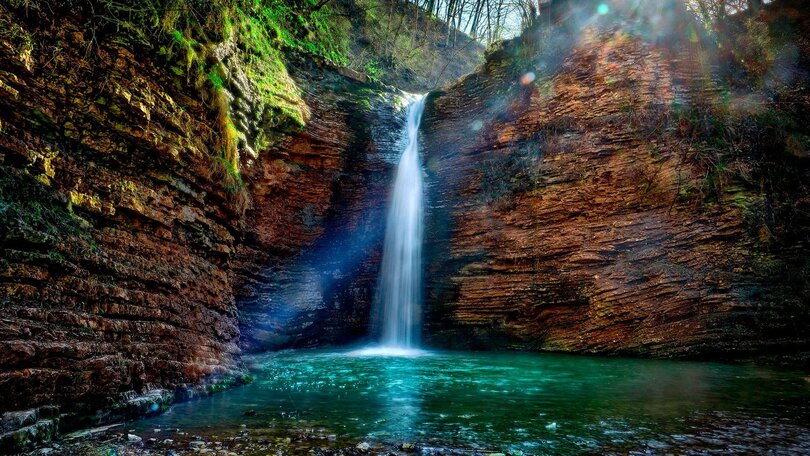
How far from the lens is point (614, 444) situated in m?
2.92

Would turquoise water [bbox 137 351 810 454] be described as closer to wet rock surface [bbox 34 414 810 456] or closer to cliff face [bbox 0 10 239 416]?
wet rock surface [bbox 34 414 810 456]

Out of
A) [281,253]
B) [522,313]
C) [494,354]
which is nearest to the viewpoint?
[494,354]

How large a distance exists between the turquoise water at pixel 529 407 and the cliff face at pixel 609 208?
1921mm

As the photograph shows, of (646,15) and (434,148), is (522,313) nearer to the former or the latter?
(434,148)

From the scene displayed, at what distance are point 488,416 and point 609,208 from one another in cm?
782

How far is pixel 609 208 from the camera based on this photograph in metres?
9.98

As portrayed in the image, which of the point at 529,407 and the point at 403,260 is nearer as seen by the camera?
the point at 529,407

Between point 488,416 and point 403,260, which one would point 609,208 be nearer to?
point 403,260

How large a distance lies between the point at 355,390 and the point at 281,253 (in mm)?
7634

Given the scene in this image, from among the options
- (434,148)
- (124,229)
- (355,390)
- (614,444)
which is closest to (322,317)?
(434,148)

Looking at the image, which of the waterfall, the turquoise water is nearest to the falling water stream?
the turquoise water

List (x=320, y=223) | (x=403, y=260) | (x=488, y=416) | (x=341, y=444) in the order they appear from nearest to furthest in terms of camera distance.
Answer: (x=341, y=444)
(x=488, y=416)
(x=403, y=260)
(x=320, y=223)

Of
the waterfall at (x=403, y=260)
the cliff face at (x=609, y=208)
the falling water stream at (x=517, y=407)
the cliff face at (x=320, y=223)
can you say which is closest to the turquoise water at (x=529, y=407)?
the falling water stream at (x=517, y=407)

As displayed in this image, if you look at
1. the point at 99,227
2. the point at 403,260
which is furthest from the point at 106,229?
the point at 403,260
